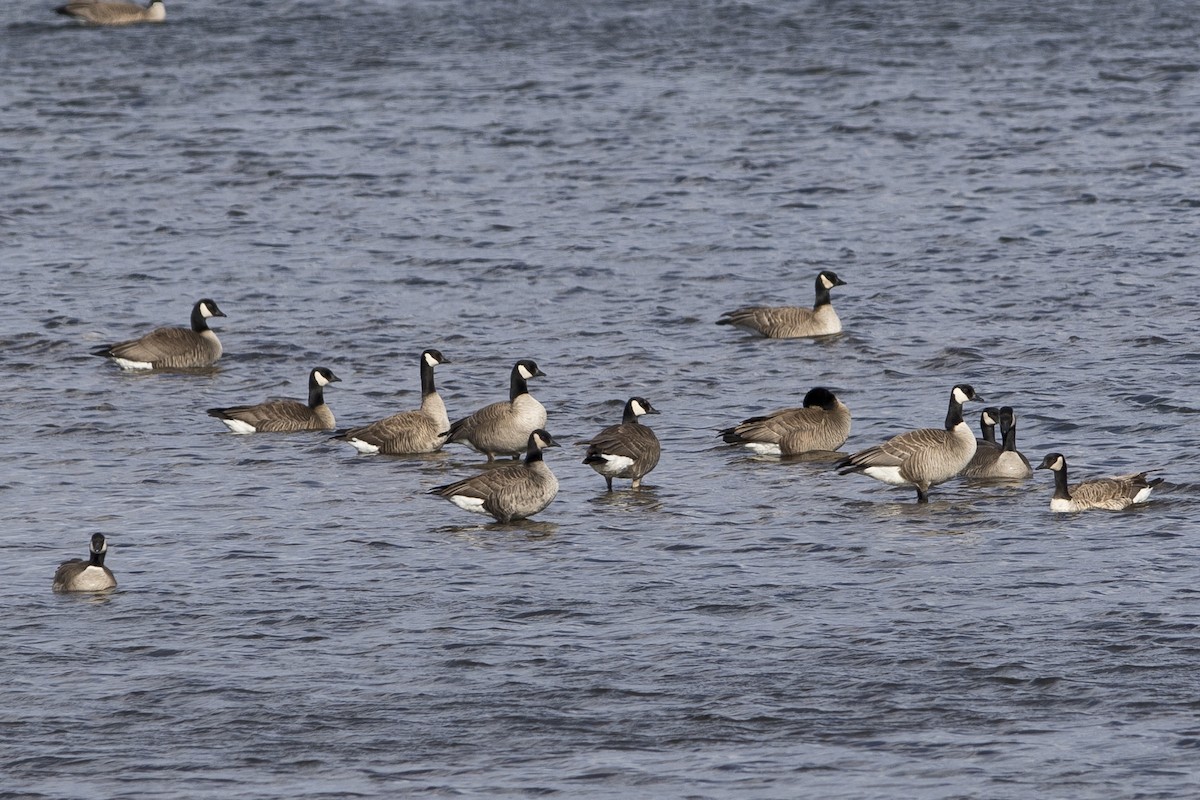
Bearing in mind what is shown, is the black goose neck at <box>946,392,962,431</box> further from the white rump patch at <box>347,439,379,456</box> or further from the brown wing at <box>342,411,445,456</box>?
the white rump patch at <box>347,439,379,456</box>

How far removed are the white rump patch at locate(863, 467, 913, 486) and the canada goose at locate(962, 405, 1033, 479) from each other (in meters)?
1.10

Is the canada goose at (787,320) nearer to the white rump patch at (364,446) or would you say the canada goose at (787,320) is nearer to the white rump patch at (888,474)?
the white rump patch at (364,446)

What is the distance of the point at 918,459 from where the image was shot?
18359 mm

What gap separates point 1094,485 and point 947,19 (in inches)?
1318

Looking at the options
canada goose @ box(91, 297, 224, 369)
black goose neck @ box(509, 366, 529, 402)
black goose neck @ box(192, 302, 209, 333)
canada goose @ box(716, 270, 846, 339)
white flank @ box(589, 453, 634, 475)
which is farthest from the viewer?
canada goose @ box(716, 270, 846, 339)

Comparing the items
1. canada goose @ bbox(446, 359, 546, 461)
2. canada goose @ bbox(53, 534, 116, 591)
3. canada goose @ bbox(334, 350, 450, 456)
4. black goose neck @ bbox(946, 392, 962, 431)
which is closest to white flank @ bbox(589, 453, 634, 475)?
canada goose @ bbox(446, 359, 546, 461)

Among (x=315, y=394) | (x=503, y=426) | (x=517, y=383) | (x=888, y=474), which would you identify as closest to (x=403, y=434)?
(x=503, y=426)

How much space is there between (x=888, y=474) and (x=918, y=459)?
1.06ft

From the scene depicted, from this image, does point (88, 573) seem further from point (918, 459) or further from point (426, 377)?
point (918, 459)

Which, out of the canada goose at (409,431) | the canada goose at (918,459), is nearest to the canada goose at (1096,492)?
the canada goose at (918,459)

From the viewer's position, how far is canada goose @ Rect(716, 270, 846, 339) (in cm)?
2594

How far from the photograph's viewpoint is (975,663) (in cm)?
1379

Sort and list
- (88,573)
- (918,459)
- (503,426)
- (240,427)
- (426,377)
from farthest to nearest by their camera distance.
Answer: (426,377), (240,427), (503,426), (918,459), (88,573)

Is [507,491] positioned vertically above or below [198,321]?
below
